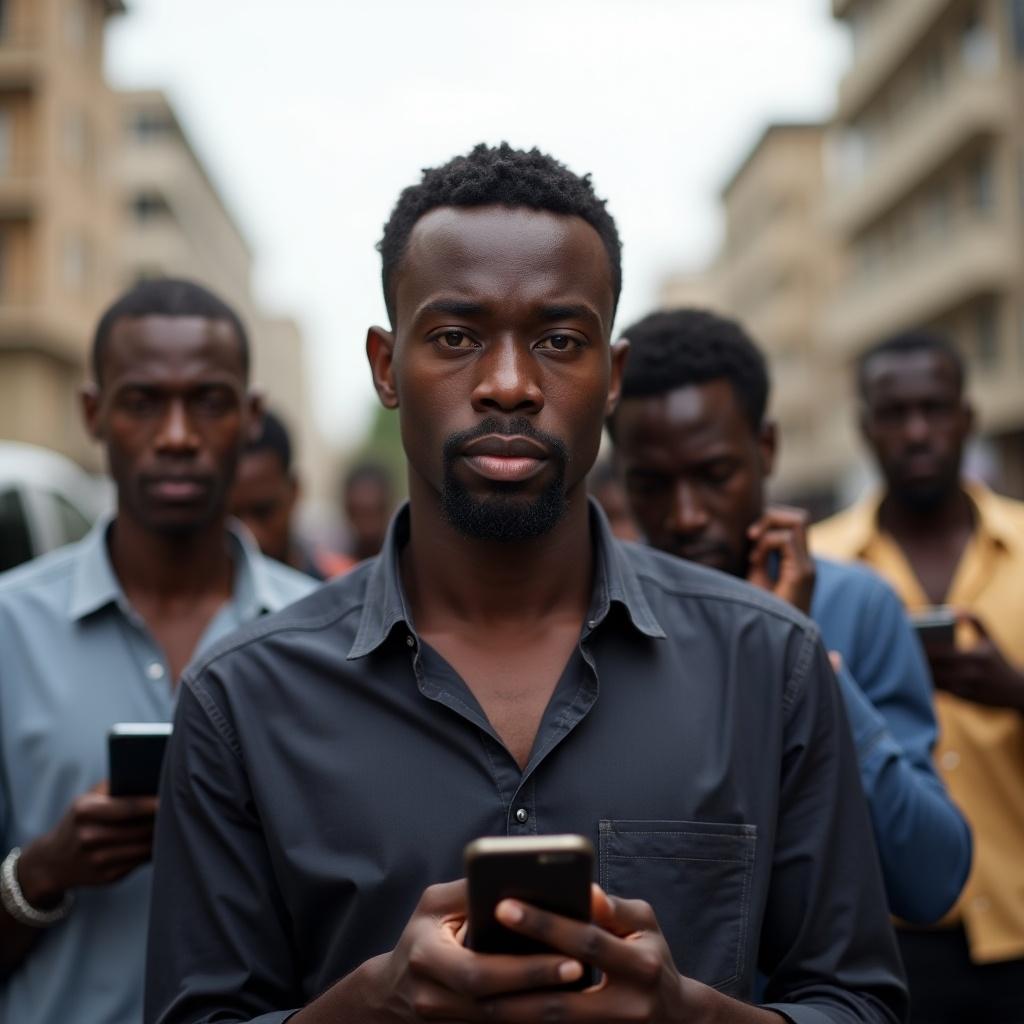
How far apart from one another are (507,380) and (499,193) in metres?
0.37

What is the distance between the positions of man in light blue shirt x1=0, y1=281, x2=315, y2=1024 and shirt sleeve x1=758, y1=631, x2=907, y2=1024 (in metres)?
1.33

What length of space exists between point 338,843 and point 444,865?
0.18m

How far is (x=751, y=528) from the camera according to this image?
133 inches

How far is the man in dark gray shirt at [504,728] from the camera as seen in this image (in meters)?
2.22

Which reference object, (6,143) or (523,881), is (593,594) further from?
(6,143)

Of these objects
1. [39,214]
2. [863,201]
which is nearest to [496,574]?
[39,214]

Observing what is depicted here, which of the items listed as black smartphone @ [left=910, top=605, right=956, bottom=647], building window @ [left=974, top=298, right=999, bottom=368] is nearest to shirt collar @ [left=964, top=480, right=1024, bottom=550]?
black smartphone @ [left=910, top=605, right=956, bottom=647]

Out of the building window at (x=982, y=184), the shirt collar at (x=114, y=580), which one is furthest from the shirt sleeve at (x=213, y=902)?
the building window at (x=982, y=184)

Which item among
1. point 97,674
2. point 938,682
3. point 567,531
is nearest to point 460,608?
point 567,531

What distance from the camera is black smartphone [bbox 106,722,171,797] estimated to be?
2732mm

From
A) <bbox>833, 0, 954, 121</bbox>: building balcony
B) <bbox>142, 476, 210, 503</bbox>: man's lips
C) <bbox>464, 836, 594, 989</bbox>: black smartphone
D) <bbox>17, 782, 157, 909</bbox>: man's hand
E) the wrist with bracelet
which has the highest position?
<bbox>833, 0, 954, 121</bbox>: building balcony

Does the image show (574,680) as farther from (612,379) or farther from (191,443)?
(191,443)

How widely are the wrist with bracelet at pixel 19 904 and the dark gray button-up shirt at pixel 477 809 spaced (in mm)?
754

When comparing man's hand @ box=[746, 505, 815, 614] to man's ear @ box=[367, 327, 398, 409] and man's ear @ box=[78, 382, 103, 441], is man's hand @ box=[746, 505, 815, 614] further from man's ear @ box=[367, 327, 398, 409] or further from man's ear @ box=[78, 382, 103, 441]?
man's ear @ box=[78, 382, 103, 441]
